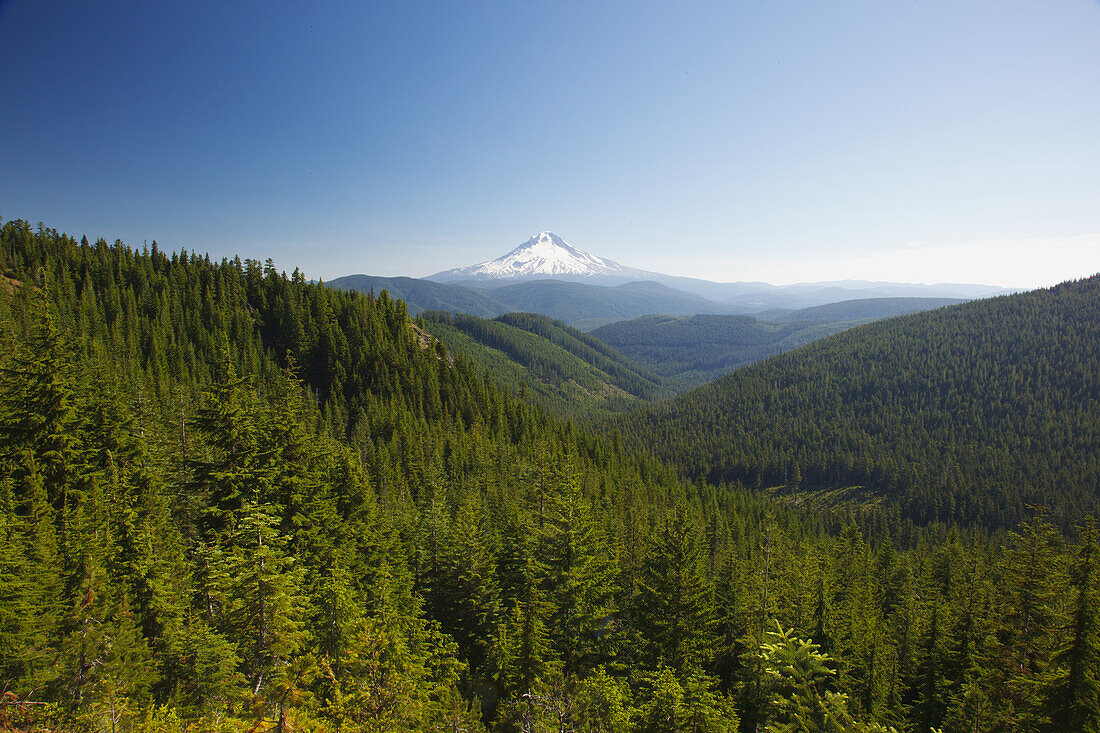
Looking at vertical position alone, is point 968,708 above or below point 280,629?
below

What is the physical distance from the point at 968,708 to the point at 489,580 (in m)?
23.5

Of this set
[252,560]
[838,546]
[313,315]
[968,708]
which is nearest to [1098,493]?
[838,546]

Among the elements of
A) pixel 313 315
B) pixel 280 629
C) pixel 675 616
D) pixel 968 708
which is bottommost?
pixel 968 708

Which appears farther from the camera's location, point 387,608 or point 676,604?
point 676,604

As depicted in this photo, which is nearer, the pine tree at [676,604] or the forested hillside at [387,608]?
the forested hillside at [387,608]

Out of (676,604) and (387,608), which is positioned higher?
(387,608)

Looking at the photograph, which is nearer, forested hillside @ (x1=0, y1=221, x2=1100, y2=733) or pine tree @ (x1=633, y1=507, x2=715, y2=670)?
forested hillside @ (x1=0, y1=221, x2=1100, y2=733)

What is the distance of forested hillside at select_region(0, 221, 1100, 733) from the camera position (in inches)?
517

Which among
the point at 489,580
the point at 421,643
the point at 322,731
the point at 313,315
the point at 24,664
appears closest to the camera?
the point at 322,731

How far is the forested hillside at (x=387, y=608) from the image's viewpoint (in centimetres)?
1314

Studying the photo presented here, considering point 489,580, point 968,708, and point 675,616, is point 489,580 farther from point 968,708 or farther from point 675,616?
point 968,708

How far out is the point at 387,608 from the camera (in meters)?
17.3

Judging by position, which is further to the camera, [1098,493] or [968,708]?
[1098,493]

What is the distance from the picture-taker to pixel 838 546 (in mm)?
61844
